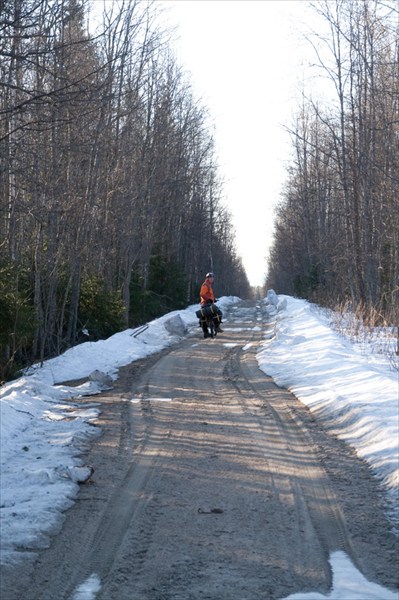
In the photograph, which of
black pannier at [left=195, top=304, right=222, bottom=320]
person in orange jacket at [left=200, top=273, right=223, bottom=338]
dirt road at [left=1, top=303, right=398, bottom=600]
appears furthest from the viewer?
black pannier at [left=195, top=304, right=222, bottom=320]

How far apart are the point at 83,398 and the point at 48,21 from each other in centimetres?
610

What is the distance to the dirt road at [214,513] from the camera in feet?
17.1

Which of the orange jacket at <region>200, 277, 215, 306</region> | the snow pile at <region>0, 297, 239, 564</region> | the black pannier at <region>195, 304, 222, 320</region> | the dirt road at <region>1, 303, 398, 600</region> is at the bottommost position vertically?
the dirt road at <region>1, 303, 398, 600</region>

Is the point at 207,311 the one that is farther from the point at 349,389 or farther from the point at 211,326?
the point at 349,389

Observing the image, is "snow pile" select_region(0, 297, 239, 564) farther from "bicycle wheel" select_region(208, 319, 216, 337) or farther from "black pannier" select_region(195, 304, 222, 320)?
"bicycle wheel" select_region(208, 319, 216, 337)

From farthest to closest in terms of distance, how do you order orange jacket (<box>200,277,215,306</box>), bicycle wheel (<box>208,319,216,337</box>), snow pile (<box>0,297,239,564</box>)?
bicycle wheel (<box>208,319,216,337</box>)
orange jacket (<box>200,277,215,306</box>)
snow pile (<box>0,297,239,564</box>)

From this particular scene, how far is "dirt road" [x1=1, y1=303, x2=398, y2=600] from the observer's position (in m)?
5.20

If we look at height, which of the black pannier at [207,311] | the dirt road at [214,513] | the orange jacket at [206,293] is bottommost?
the dirt road at [214,513]

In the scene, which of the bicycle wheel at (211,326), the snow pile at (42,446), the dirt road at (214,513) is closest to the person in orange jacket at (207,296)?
the bicycle wheel at (211,326)

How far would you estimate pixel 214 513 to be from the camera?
22.0 ft

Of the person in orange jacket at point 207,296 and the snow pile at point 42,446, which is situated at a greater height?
the person in orange jacket at point 207,296

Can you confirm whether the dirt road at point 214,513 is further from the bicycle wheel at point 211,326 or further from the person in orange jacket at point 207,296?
the bicycle wheel at point 211,326

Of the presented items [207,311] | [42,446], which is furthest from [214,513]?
[207,311]

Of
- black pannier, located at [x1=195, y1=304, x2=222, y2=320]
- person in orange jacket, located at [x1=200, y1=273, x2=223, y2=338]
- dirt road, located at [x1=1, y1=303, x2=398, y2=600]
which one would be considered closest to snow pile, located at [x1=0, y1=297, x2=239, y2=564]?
dirt road, located at [x1=1, y1=303, x2=398, y2=600]
